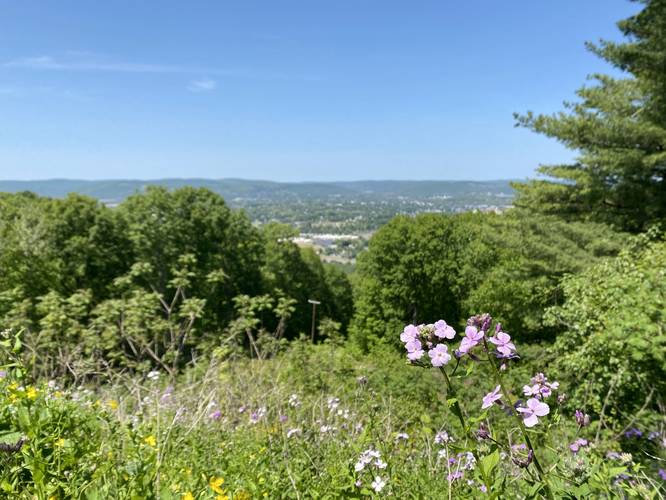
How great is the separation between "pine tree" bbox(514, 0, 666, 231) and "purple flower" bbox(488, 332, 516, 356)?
9.68m

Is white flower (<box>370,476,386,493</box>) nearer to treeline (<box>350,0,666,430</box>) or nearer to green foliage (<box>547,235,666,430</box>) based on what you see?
green foliage (<box>547,235,666,430</box>)

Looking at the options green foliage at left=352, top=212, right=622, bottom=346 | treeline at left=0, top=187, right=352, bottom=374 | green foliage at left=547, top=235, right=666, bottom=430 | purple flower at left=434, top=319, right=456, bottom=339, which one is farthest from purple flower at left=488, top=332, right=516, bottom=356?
green foliage at left=352, top=212, right=622, bottom=346

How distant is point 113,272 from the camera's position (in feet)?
65.9

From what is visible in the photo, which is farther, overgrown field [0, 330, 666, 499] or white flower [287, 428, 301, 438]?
white flower [287, 428, 301, 438]

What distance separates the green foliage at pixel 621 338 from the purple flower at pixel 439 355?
2421 millimetres

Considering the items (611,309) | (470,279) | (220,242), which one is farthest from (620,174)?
(220,242)

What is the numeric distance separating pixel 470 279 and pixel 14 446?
18509 millimetres

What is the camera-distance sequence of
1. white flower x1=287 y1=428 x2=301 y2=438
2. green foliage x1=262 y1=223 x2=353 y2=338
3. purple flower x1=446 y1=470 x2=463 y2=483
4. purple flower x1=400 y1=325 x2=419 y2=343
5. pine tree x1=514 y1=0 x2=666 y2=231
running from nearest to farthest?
1. purple flower x1=400 y1=325 x2=419 y2=343
2. purple flower x1=446 y1=470 x2=463 y2=483
3. white flower x1=287 y1=428 x2=301 y2=438
4. pine tree x1=514 y1=0 x2=666 y2=231
5. green foliage x1=262 y1=223 x2=353 y2=338

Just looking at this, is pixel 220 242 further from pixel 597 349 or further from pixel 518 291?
pixel 597 349

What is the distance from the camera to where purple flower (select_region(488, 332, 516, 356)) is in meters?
1.12

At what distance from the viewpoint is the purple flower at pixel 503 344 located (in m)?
1.12

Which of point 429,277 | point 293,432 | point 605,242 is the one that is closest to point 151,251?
point 429,277

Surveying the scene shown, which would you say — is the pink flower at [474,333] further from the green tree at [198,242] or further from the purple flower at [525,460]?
the green tree at [198,242]

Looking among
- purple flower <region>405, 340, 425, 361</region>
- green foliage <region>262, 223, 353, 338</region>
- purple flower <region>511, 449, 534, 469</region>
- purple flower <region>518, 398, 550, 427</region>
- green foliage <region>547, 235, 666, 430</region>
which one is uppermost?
purple flower <region>405, 340, 425, 361</region>
